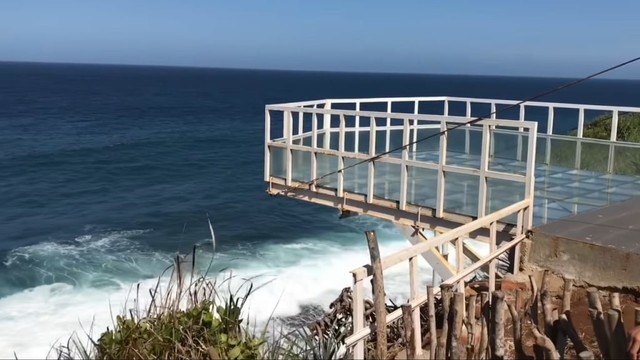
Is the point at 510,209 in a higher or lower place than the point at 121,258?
higher

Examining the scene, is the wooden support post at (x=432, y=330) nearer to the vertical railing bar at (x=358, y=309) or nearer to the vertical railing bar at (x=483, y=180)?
the vertical railing bar at (x=358, y=309)

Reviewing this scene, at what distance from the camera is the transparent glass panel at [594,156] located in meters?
11.6

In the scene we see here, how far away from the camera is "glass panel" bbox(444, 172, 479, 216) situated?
9359 millimetres

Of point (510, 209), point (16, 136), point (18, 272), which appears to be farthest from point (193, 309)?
point (16, 136)

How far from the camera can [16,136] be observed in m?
47.6

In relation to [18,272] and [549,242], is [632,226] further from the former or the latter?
[18,272]

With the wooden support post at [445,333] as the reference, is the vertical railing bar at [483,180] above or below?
above

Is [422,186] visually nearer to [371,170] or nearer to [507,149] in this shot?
[371,170]

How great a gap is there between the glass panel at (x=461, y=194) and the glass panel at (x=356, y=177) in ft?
5.02

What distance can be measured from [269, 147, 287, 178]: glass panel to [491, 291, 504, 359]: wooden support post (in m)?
7.11

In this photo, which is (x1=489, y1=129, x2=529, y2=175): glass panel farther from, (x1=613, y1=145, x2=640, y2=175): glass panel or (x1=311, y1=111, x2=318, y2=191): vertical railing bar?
(x1=311, y1=111, x2=318, y2=191): vertical railing bar

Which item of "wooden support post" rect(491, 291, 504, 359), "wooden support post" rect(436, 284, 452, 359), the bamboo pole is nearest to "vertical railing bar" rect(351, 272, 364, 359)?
"wooden support post" rect(436, 284, 452, 359)

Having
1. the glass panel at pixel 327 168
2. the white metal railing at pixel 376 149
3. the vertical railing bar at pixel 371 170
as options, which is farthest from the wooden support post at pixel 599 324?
the glass panel at pixel 327 168

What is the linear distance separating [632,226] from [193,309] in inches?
230
